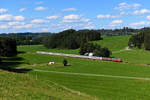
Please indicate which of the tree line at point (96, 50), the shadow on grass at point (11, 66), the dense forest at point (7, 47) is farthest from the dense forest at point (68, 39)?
the shadow on grass at point (11, 66)

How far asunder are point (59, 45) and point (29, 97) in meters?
156

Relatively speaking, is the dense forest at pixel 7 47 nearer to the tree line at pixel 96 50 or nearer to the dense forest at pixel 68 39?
the tree line at pixel 96 50

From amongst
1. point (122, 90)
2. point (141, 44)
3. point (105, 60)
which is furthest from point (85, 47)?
point (122, 90)

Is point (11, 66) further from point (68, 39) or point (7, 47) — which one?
point (68, 39)

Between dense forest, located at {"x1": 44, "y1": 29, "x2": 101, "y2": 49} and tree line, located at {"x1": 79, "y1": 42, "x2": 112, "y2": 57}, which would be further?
dense forest, located at {"x1": 44, "y1": 29, "x2": 101, "y2": 49}

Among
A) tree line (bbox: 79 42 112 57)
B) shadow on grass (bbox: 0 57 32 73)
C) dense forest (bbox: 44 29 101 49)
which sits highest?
dense forest (bbox: 44 29 101 49)

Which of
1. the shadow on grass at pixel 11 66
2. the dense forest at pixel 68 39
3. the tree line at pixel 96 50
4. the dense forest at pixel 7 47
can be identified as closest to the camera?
the shadow on grass at pixel 11 66

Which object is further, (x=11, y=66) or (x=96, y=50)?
(x=96, y=50)

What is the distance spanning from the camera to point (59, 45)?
568 feet

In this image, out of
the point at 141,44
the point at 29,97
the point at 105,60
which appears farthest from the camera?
the point at 141,44

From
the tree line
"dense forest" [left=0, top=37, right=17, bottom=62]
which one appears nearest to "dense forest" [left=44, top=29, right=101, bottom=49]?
the tree line

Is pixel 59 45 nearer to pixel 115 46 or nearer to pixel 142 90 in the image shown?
pixel 115 46

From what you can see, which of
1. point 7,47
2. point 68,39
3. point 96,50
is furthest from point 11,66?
point 68,39

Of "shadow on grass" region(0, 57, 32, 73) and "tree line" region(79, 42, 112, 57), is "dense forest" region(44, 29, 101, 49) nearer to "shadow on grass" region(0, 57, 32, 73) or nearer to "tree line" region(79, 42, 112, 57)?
"tree line" region(79, 42, 112, 57)
